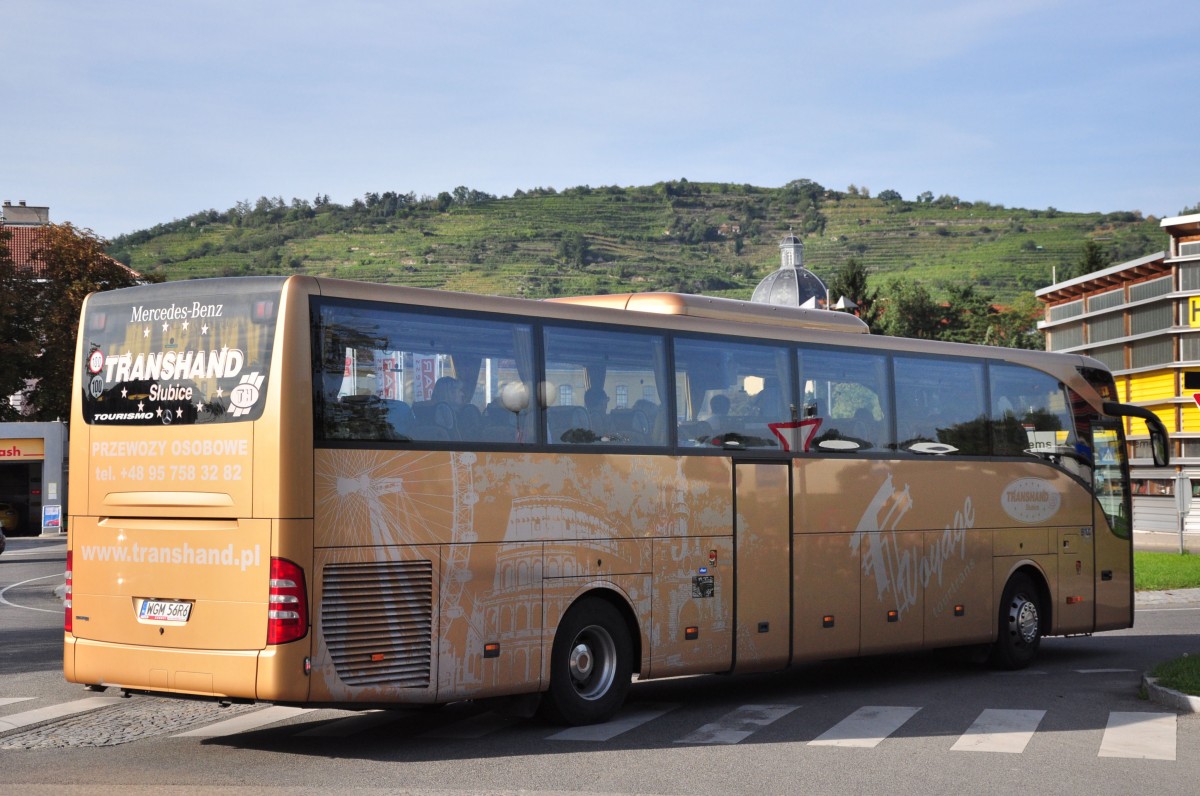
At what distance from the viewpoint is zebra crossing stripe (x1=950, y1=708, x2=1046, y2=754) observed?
10.3 m

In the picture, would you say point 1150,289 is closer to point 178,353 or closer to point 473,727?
point 473,727

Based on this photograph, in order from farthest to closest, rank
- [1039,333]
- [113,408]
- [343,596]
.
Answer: [1039,333]
[113,408]
[343,596]

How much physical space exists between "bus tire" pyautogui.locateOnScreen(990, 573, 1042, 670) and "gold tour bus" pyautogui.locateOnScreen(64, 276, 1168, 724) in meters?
1.16

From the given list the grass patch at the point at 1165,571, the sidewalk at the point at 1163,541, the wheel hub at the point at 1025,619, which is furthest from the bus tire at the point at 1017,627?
the sidewalk at the point at 1163,541

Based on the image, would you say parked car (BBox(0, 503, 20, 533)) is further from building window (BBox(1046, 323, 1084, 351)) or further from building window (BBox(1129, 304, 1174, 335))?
building window (BBox(1046, 323, 1084, 351))

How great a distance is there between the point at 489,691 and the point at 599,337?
2.94 m

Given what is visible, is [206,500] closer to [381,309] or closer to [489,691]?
[381,309]

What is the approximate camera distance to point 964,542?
1535cm

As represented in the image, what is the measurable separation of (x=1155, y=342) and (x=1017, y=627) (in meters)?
52.0

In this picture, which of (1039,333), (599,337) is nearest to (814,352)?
(599,337)

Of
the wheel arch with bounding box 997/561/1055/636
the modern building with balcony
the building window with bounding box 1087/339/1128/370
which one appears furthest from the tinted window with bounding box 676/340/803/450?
the building window with bounding box 1087/339/1128/370

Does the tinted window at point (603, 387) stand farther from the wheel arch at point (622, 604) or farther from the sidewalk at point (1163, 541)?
the sidewalk at point (1163, 541)

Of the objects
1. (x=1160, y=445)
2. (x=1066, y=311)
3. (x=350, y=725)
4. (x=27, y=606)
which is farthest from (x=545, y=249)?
(x=350, y=725)

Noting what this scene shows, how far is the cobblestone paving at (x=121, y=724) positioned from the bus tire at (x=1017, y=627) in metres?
8.04
